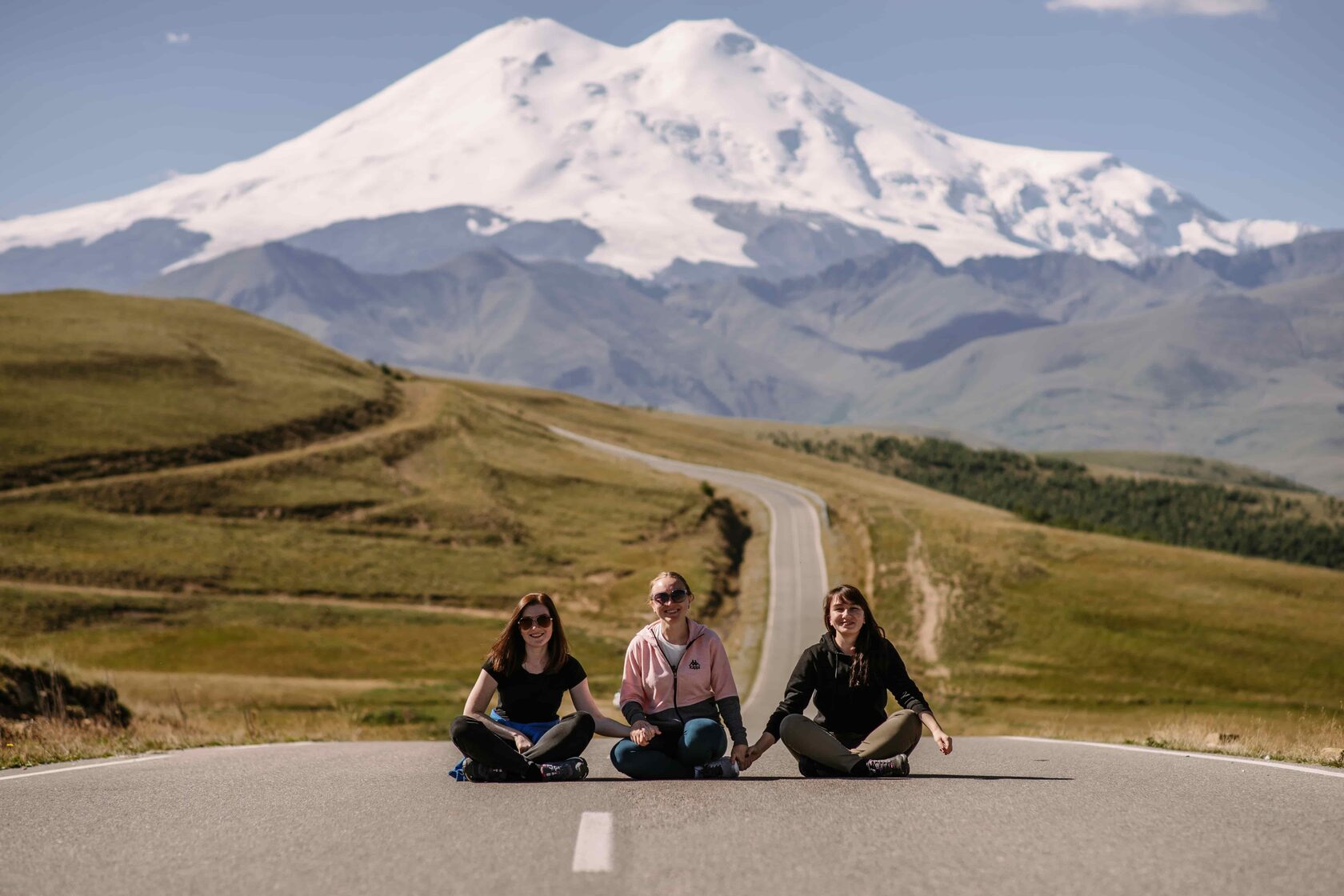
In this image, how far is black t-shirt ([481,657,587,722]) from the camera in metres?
13.2

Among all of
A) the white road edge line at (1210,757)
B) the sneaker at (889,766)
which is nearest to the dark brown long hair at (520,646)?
the sneaker at (889,766)

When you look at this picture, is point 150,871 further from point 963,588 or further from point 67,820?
point 963,588

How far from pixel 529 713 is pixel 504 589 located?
67493 mm

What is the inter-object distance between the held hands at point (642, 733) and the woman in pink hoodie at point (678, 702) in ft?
0.35

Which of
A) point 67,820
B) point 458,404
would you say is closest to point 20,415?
point 458,404

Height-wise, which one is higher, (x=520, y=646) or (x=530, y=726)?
(x=520, y=646)

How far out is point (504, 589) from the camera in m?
80.0

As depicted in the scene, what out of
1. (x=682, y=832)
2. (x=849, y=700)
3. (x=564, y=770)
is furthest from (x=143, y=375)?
(x=682, y=832)

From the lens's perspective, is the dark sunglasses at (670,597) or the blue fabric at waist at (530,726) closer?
the dark sunglasses at (670,597)

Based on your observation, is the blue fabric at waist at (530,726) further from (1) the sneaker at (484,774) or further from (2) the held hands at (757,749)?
(2) the held hands at (757,749)

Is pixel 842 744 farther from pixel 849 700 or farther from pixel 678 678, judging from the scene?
pixel 678 678

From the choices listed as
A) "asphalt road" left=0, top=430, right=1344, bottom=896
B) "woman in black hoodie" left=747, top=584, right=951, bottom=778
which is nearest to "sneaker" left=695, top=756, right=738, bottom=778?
"asphalt road" left=0, top=430, right=1344, bottom=896

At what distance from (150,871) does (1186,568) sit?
79.8 m

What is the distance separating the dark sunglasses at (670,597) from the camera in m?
12.5
